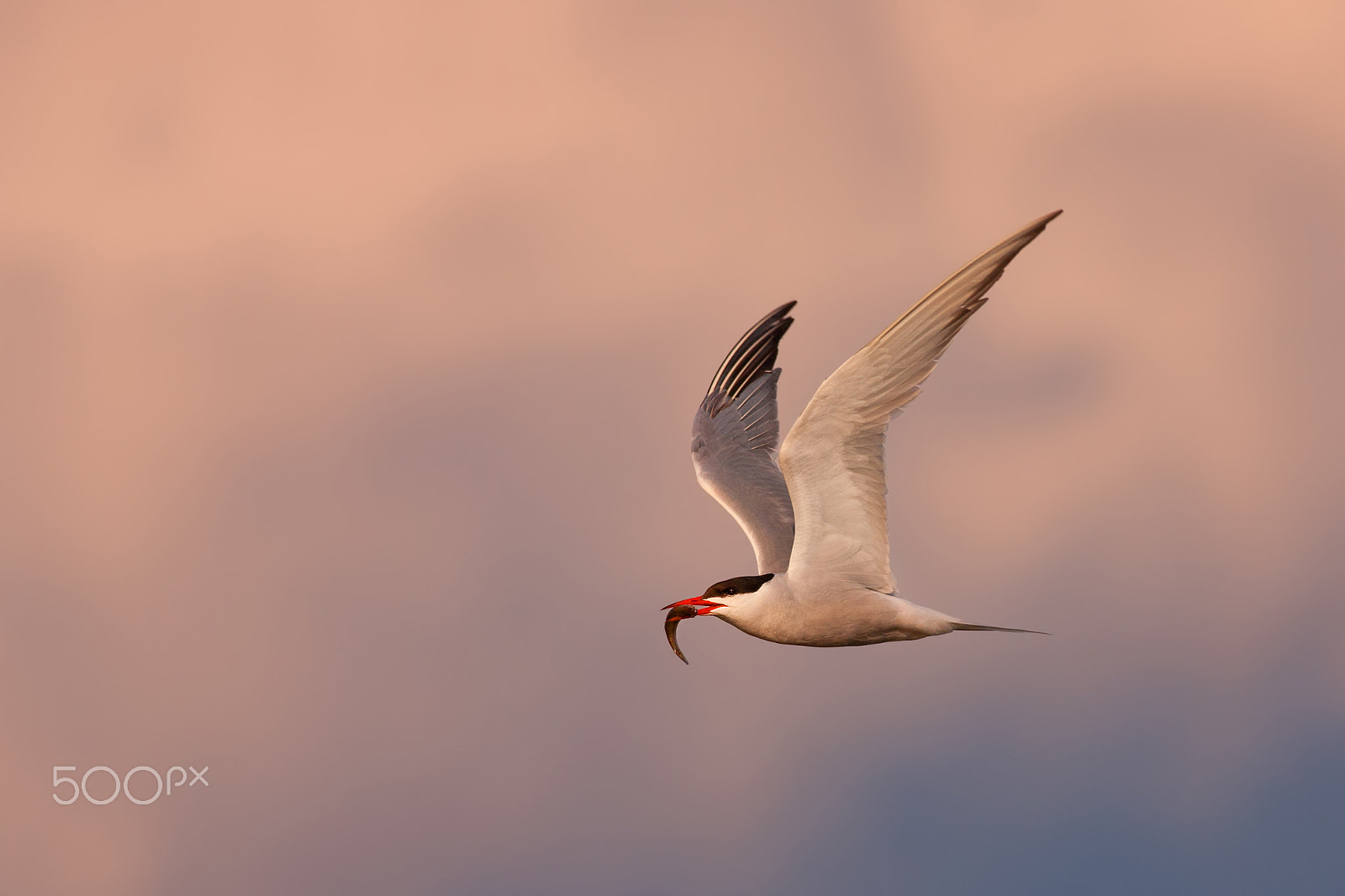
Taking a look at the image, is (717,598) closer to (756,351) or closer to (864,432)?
(864,432)

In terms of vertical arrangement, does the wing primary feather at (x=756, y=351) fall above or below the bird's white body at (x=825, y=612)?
above

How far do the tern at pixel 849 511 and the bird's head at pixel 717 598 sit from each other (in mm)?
13

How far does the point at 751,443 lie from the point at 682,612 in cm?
492

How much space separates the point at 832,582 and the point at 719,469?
467 cm

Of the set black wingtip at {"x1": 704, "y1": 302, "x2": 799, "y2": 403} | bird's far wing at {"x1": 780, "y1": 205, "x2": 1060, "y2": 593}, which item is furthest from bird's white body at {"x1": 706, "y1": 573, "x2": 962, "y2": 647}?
black wingtip at {"x1": 704, "y1": 302, "x2": 799, "y2": 403}

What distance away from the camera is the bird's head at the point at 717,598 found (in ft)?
47.0

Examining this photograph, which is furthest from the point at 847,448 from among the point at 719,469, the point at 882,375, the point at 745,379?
the point at 745,379

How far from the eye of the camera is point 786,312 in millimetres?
20406

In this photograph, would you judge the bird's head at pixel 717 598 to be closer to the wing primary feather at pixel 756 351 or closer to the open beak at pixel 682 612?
the open beak at pixel 682 612

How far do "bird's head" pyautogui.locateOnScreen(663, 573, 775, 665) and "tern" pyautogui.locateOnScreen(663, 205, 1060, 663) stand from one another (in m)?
0.01

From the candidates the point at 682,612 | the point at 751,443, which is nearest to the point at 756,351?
the point at 751,443

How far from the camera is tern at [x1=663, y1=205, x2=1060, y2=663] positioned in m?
12.1

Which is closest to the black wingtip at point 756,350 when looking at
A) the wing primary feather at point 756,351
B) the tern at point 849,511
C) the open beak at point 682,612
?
the wing primary feather at point 756,351

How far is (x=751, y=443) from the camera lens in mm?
19250
